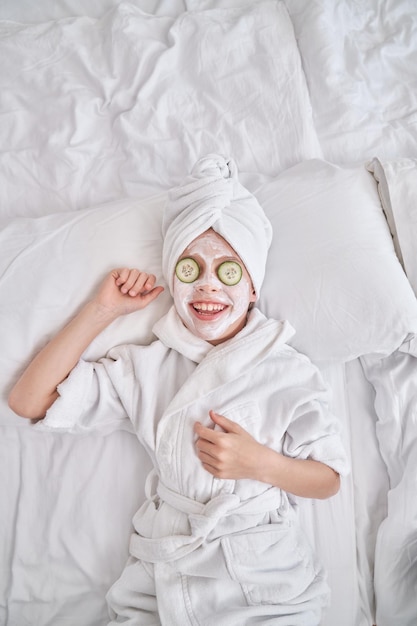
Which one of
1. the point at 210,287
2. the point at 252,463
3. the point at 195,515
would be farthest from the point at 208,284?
the point at 195,515

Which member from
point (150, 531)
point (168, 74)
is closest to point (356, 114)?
point (168, 74)

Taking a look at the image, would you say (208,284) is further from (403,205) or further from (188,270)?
(403,205)

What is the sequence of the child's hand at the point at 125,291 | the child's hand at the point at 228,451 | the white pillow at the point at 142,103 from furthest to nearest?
the white pillow at the point at 142,103 → the child's hand at the point at 125,291 → the child's hand at the point at 228,451

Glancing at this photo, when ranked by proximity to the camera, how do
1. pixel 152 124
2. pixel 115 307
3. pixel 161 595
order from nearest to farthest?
pixel 161 595 → pixel 115 307 → pixel 152 124

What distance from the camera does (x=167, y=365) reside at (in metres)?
1.44

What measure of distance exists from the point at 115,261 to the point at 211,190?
31cm

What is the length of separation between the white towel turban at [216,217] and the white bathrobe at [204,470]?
141 mm

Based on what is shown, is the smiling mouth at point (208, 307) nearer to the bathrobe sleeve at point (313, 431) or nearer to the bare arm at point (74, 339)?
the bare arm at point (74, 339)

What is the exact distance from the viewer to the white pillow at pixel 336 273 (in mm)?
1396

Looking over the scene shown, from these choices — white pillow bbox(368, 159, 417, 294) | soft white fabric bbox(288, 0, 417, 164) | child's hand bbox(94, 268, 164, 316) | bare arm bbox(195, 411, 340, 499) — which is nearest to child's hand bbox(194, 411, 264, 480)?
bare arm bbox(195, 411, 340, 499)

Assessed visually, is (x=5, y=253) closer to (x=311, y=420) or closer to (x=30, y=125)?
(x=30, y=125)

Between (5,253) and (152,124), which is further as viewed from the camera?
(152,124)

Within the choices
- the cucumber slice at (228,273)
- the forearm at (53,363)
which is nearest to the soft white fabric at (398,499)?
the cucumber slice at (228,273)

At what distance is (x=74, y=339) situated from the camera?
1.38 m
